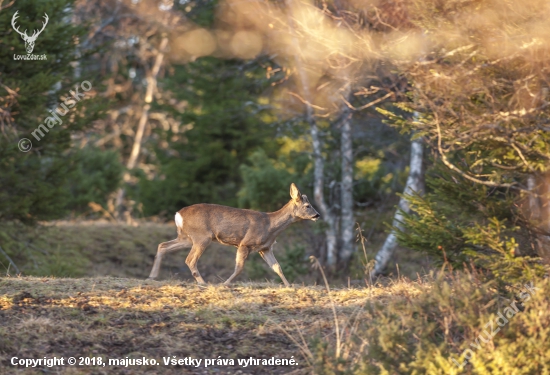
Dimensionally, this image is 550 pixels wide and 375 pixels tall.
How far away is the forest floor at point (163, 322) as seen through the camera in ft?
25.1

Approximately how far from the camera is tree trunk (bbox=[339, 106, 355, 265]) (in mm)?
18448

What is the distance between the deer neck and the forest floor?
154cm

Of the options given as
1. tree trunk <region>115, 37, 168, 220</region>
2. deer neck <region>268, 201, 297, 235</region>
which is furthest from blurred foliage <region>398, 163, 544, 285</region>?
tree trunk <region>115, 37, 168, 220</region>

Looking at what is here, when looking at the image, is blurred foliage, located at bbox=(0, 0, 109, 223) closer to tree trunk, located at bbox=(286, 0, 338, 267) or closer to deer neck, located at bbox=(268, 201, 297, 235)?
tree trunk, located at bbox=(286, 0, 338, 267)

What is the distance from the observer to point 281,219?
11391 mm

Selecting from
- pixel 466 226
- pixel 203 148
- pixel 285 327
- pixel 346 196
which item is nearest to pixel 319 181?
pixel 346 196

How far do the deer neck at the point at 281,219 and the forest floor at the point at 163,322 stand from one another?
154cm

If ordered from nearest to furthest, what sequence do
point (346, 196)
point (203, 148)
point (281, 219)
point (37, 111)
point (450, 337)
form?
point (450, 337)
point (281, 219)
point (37, 111)
point (346, 196)
point (203, 148)

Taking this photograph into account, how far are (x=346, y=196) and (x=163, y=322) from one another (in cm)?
1082

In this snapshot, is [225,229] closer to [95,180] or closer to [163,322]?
[163,322]

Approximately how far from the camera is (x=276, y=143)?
26.3 meters

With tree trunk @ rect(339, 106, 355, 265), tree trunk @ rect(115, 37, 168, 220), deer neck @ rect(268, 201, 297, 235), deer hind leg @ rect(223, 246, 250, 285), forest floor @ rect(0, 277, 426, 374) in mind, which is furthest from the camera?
tree trunk @ rect(115, 37, 168, 220)

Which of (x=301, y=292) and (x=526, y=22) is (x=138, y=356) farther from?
(x=526, y=22)

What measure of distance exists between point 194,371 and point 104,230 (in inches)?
525
